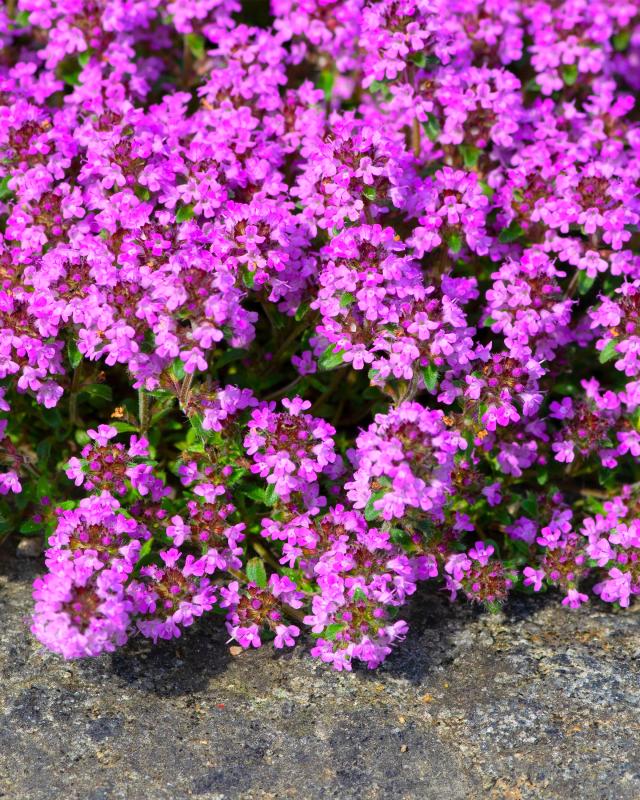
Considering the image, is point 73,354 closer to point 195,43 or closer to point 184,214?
point 184,214

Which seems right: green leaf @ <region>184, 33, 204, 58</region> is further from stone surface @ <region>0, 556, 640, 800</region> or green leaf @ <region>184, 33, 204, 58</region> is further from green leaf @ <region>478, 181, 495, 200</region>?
stone surface @ <region>0, 556, 640, 800</region>

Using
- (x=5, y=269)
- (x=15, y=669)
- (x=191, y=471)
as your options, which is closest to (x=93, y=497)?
(x=191, y=471)

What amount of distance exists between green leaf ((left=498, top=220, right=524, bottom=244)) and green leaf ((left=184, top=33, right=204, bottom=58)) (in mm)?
2291

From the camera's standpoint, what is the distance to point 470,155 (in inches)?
223

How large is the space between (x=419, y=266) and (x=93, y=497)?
6.36 feet

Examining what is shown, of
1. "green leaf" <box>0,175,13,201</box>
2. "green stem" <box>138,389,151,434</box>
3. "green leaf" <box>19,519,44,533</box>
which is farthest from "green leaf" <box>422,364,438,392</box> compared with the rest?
"green leaf" <box>0,175,13,201</box>

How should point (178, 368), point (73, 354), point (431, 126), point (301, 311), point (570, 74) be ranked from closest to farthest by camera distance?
point (178, 368) → point (73, 354) → point (301, 311) → point (431, 126) → point (570, 74)

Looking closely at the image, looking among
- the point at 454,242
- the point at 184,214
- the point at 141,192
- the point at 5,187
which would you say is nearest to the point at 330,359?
the point at 454,242

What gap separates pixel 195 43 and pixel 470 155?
1.95 m

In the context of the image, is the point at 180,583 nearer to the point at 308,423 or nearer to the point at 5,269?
the point at 308,423

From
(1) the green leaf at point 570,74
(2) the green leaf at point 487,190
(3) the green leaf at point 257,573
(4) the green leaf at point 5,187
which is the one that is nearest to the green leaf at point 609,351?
(2) the green leaf at point 487,190

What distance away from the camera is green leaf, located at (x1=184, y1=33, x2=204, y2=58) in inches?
252

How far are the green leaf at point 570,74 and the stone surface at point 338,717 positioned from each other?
3.12 metres

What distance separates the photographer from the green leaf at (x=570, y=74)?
20.2ft
